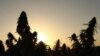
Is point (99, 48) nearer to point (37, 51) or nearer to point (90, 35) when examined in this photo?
point (90, 35)

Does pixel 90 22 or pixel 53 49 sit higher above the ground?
pixel 53 49

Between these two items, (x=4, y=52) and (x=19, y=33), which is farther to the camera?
(x=4, y=52)

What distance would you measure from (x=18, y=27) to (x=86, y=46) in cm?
1170

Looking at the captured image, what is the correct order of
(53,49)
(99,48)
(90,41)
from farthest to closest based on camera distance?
(53,49) < (99,48) < (90,41)

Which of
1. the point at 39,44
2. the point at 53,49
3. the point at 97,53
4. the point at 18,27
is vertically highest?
the point at 53,49

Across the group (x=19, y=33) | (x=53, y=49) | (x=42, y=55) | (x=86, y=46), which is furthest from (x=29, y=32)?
(x=53, y=49)

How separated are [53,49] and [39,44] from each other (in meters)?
32.5

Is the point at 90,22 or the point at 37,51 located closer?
the point at 90,22

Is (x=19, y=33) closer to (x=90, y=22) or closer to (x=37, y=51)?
(x=37, y=51)

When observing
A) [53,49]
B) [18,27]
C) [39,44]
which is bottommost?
[39,44]

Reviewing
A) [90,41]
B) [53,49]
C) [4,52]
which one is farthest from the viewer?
[53,49]

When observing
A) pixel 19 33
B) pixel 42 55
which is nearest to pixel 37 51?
pixel 42 55

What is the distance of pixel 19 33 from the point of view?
44312mm

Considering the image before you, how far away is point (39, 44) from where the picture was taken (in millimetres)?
44062
